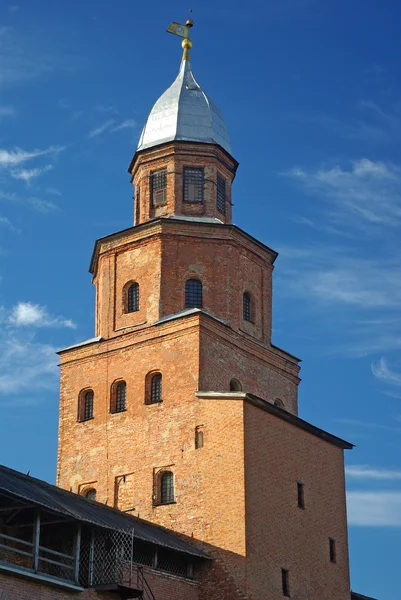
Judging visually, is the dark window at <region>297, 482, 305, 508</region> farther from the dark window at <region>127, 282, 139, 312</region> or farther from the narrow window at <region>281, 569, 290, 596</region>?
the dark window at <region>127, 282, 139, 312</region>

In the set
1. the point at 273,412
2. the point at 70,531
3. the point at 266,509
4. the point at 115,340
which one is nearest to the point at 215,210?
the point at 115,340

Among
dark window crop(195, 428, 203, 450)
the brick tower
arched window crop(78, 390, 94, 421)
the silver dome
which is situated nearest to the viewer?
the brick tower

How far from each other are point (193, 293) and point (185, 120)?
754cm

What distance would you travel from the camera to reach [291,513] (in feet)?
114

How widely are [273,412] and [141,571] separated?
7517mm

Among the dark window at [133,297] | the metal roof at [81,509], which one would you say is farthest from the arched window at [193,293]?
the metal roof at [81,509]

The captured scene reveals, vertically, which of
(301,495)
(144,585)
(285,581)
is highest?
(301,495)

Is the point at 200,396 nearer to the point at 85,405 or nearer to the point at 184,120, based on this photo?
the point at 85,405

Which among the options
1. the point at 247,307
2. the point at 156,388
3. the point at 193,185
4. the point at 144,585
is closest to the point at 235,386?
the point at 156,388

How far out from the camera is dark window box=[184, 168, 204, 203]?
40.2m

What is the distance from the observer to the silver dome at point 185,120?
4134 centimetres

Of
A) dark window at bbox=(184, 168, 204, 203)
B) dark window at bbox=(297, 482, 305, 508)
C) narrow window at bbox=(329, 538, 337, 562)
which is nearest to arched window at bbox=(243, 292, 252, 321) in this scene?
dark window at bbox=(184, 168, 204, 203)

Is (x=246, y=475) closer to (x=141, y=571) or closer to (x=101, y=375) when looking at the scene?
(x=141, y=571)

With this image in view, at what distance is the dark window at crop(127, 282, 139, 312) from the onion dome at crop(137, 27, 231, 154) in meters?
5.90
